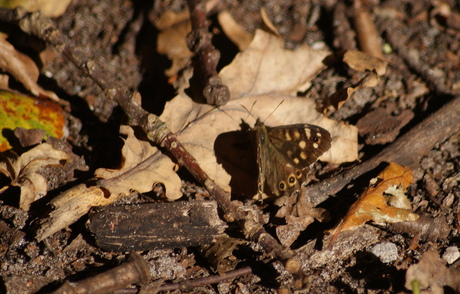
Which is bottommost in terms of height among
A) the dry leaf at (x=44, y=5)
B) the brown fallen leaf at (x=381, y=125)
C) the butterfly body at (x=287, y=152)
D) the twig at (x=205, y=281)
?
Result: the brown fallen leaf at (x=381, y=125)

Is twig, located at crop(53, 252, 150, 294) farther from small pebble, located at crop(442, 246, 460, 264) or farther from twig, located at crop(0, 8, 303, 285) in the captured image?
small pebble, located at crop(442, 246, 460, 264)

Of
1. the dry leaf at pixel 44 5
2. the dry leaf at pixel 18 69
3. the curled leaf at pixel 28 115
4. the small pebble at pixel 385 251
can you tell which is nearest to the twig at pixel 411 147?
the small pebble at pixel 385 251

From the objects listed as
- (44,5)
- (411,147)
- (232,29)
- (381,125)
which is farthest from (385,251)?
(44,5)

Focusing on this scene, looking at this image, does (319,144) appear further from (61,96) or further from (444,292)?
(61,96)

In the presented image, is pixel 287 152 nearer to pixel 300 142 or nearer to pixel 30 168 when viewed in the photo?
pixel 300 142

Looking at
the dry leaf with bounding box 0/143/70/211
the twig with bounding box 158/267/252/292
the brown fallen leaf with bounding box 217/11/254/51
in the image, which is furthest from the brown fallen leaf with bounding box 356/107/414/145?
the dry leaf with bounding box 0/143/70/211

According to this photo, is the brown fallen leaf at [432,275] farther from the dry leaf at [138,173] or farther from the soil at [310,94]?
the dry leaf at [138,173]

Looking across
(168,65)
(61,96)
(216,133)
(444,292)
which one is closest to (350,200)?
(444,292)
